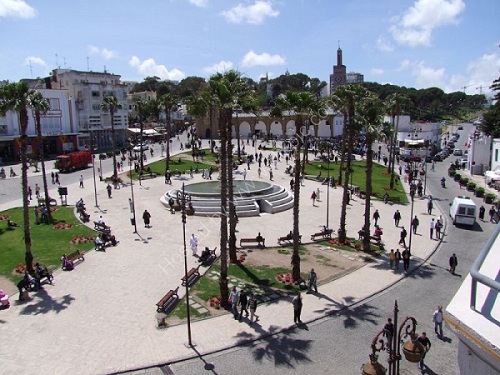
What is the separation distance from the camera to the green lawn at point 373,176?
42.0 meters

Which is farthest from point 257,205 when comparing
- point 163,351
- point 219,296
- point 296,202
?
point 163,351

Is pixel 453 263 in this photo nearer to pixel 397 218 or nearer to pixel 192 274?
pixel 397 218

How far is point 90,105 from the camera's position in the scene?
249 ft

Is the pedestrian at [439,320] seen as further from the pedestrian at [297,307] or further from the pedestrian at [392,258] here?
the pedestrian at [392,258]

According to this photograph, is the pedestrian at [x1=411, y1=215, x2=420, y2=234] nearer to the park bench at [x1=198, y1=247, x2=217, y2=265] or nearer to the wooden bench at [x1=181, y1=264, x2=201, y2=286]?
the park bench at [x1=198, y1=247, x2=217, y2=265]

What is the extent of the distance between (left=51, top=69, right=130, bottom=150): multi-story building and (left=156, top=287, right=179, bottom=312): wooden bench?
5895 centimetres

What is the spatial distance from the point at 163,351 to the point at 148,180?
34.3 meters

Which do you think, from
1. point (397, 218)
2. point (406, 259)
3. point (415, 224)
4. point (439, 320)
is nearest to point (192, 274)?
point (439, 320)

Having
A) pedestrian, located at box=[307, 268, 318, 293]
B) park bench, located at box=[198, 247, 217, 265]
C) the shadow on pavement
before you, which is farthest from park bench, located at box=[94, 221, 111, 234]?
pedestrian, located at box=[307, 268, 318, 293]

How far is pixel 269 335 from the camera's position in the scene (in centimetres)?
1561

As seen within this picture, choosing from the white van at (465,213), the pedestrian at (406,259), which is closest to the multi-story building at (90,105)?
the white van at (465,213)

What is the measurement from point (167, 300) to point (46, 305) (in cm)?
522

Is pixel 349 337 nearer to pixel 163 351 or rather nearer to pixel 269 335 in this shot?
pixel 269 335

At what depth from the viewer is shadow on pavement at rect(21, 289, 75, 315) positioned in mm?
17188
